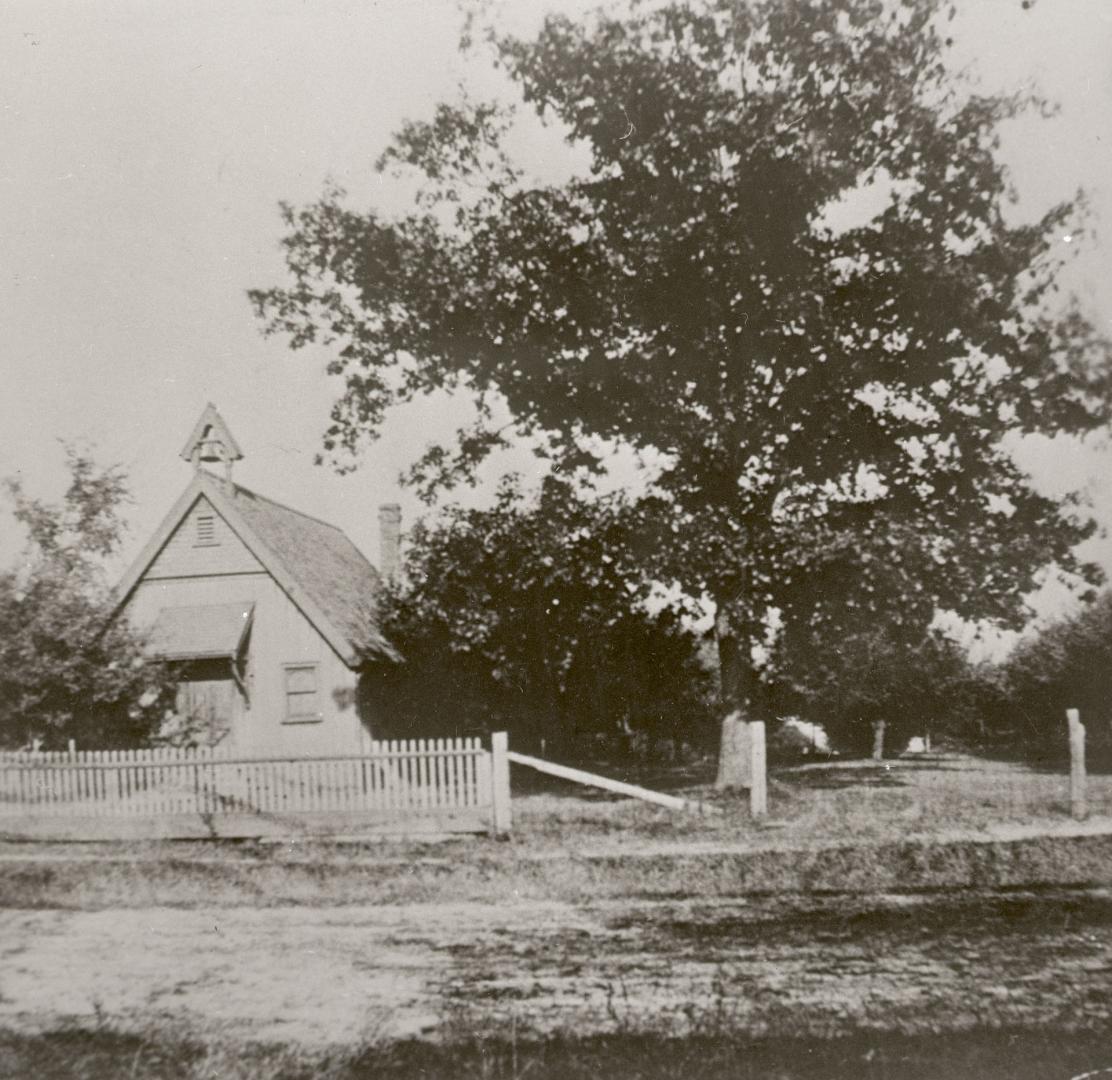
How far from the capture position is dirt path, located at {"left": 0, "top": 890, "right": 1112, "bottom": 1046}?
6.20 meters

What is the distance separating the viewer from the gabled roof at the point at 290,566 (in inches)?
893

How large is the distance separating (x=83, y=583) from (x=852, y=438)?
14.9m

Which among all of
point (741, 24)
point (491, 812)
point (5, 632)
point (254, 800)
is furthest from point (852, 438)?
point (5, 632)

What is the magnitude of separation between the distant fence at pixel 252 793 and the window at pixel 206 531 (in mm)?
9320

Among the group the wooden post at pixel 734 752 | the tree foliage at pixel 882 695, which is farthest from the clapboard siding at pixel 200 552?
the tree foliage at pixel 882 695

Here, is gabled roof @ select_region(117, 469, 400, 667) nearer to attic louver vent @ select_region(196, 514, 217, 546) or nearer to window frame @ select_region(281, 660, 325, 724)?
attic louver vent @ select_region(196, 514, 217, 546)

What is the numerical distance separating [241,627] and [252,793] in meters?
8.86

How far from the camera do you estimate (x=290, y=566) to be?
23.3 meters

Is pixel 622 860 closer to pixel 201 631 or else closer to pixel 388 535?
pixel 201 631

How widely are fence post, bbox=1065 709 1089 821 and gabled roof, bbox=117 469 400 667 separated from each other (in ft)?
45.9

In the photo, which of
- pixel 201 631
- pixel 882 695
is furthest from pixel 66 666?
pixel 882 695

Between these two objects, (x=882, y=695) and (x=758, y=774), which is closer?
(x=758, y=774)

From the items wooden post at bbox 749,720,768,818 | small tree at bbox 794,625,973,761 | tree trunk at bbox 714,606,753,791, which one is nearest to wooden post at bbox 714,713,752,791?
tree trunk at bbox 714,606,753,791

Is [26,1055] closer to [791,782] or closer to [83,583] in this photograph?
[83,583]
